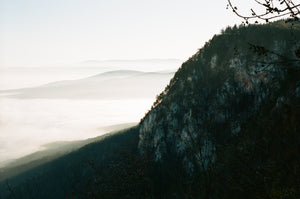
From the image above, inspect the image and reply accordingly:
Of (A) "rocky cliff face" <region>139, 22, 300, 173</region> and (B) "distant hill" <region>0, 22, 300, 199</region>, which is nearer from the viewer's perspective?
(B) "distant hill" <region>0, 22, 300, 199</region>

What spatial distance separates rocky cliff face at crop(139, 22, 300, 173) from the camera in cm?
6444

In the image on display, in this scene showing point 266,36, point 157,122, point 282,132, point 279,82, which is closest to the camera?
point 282,132

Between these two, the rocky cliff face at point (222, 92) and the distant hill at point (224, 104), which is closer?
the distant hill at point (224, 104)

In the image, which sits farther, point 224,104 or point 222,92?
point 222,92

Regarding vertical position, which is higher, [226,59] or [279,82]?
[226,59]

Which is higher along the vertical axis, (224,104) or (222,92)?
(222,92)

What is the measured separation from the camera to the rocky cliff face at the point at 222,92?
6444 centimetres

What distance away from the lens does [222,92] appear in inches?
3073

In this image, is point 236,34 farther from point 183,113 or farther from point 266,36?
point 183,113

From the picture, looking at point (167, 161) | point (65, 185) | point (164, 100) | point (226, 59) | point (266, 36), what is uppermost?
point (266, 36)

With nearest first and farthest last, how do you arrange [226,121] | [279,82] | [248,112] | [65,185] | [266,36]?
[279,82]
[248,112]
[226,121]
[266,36]
[65,185]

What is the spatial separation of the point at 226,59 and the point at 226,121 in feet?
78.7

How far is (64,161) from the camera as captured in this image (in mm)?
186375

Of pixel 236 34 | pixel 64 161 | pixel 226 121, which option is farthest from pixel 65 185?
pixel 236 34
